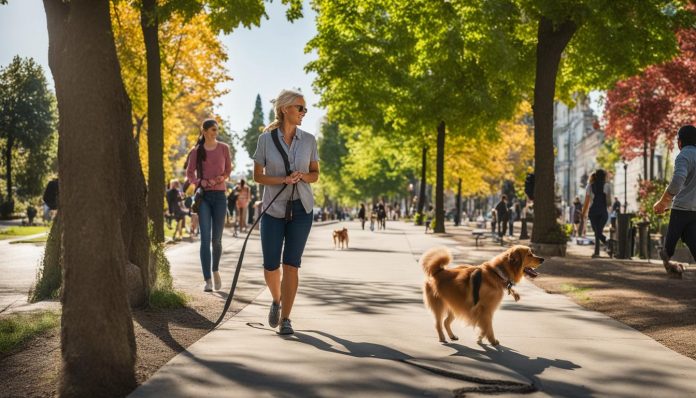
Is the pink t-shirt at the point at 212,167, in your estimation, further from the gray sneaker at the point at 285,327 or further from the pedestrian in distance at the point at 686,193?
the pedestrian in distance at the point at 686,193

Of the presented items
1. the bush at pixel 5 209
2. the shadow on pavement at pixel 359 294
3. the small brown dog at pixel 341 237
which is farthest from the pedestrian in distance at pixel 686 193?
the bush at pixel 5 209

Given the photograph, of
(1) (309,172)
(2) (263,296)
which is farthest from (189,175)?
(1) (309,172)

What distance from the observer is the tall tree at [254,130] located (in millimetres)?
161525

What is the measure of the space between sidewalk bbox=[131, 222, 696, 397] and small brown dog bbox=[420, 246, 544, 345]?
22 cm

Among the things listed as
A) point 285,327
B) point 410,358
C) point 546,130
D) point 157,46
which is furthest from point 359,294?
point 546,130

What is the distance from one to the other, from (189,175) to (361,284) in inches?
131

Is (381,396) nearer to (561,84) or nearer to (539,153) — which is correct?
(539,153)

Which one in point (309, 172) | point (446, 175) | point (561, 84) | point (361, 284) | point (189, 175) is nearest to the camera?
point (309, 172)

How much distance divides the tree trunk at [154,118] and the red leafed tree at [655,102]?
1822 cm

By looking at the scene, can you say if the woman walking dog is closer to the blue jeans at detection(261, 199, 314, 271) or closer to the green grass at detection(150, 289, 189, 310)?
the blue jeans at detection(261, 199, 314, 271)

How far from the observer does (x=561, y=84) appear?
82.5ft

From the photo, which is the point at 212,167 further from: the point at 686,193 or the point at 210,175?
the point at 686,193

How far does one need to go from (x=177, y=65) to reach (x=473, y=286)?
26.5m

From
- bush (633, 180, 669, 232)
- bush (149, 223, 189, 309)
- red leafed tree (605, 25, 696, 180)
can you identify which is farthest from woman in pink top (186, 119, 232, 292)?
red leafed tree (605, 25, 696, 180)
